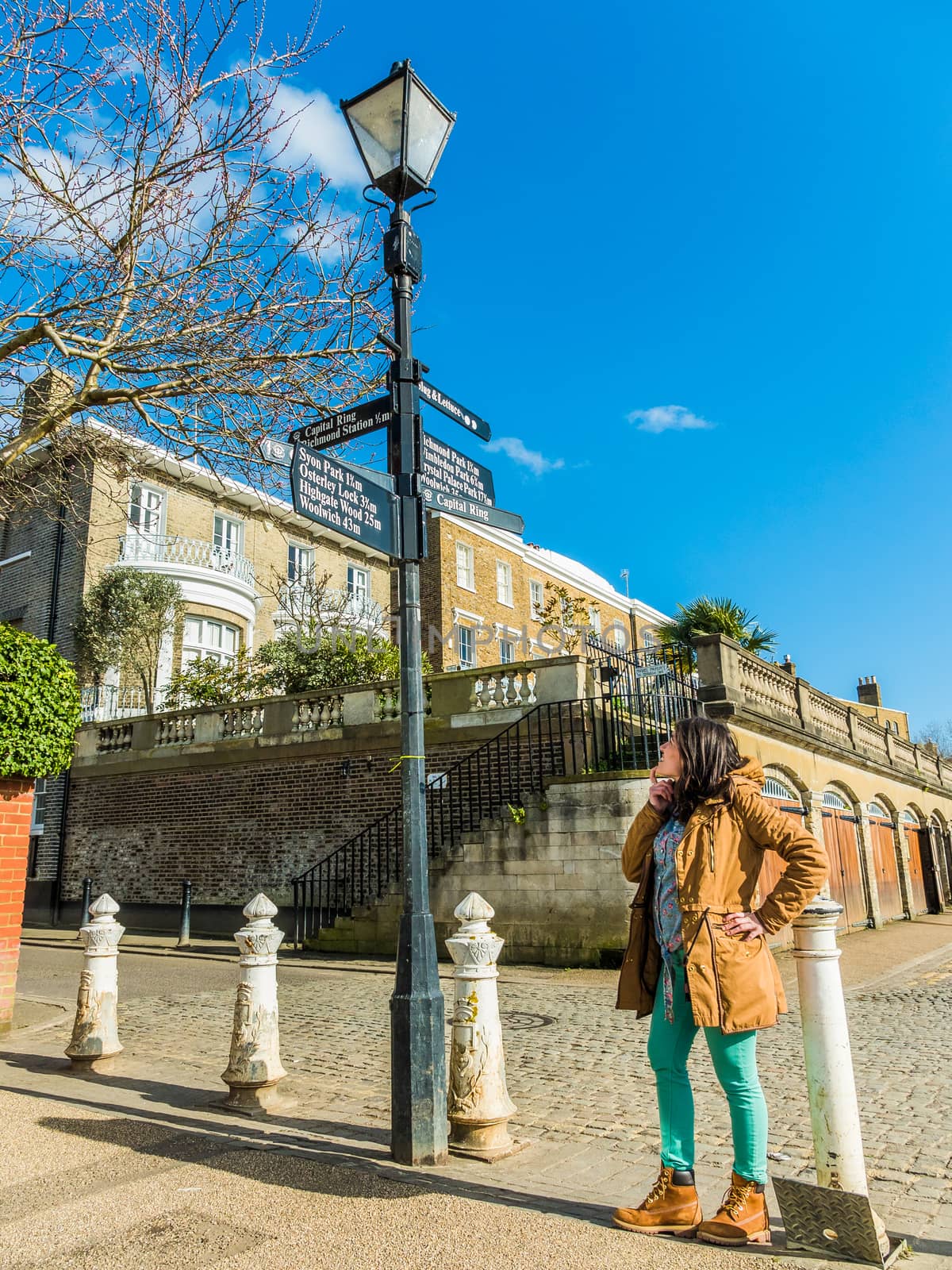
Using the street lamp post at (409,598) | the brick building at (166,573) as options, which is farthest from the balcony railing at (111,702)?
the street lamp post at (409,598)

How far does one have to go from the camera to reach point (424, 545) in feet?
16.3

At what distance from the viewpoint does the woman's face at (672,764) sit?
3.42m

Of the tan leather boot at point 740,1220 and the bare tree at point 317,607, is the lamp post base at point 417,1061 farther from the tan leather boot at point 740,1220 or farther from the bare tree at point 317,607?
the bare tree at point 317,607

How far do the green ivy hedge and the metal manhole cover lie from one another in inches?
175

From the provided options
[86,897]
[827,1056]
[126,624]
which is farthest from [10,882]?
[126,624]

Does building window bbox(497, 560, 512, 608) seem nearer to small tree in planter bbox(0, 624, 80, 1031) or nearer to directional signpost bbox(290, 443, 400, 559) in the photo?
small tree in planter bbox(0, 624, 80, 1031)

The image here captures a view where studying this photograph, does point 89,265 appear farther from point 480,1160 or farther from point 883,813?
point 883,813

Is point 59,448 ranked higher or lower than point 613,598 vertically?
lower

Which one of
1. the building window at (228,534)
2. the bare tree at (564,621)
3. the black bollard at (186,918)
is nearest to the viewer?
the black bollard at (186,918)

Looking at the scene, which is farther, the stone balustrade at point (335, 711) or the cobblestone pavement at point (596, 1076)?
the stone balustrade at point (335, 711)

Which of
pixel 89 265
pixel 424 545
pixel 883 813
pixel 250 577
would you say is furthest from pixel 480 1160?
pixel 250 577

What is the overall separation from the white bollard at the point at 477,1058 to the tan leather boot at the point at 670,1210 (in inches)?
41.9

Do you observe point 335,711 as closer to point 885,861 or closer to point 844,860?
point 844,860

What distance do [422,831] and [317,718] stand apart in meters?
11.8
